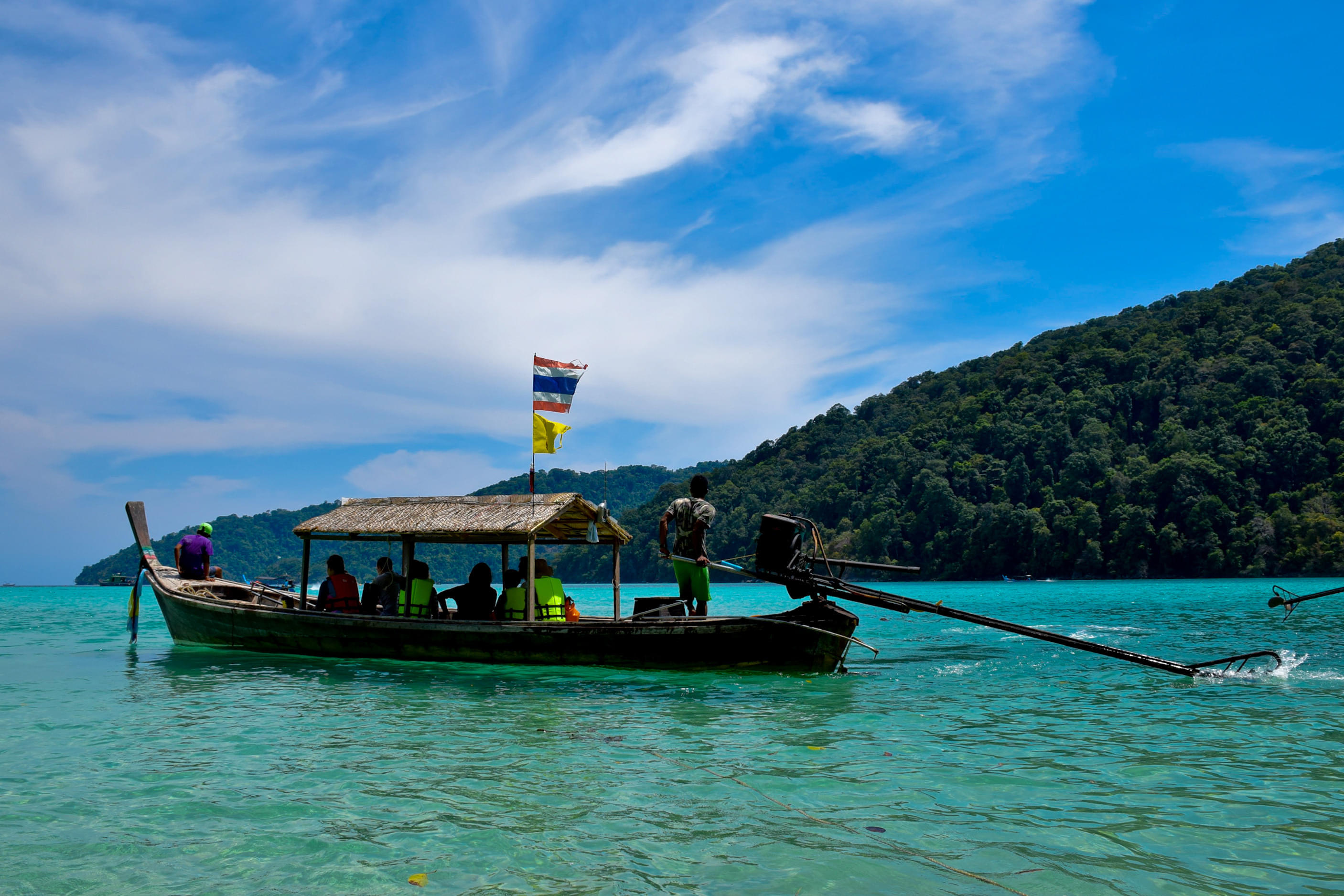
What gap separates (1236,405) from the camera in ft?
300

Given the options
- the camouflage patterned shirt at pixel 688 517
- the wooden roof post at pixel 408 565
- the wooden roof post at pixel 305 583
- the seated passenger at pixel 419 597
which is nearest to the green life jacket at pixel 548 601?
the seated passenger at pixel 419 597

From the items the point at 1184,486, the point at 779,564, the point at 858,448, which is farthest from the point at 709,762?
the point at 858,448

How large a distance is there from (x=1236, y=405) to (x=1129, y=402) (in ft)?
47.6

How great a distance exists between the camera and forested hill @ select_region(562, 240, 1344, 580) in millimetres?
83562

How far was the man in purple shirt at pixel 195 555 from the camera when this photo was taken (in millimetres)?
21188

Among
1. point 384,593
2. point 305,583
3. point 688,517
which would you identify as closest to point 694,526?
point 688,517

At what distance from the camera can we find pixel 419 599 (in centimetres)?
1680

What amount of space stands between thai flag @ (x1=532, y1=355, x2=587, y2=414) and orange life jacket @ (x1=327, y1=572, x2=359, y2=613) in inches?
208

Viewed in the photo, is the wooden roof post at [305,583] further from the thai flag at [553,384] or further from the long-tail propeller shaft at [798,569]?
the long-tail propeller shaft at [798,569]

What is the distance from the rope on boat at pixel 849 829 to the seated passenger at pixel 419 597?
9201 mm

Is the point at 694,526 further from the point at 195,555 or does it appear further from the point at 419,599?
the point at 195,555

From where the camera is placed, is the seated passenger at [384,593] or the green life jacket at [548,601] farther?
the seated passenger at [384,593]

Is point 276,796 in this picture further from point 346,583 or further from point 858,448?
point 858,448

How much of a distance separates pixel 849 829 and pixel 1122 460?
103259 mm
